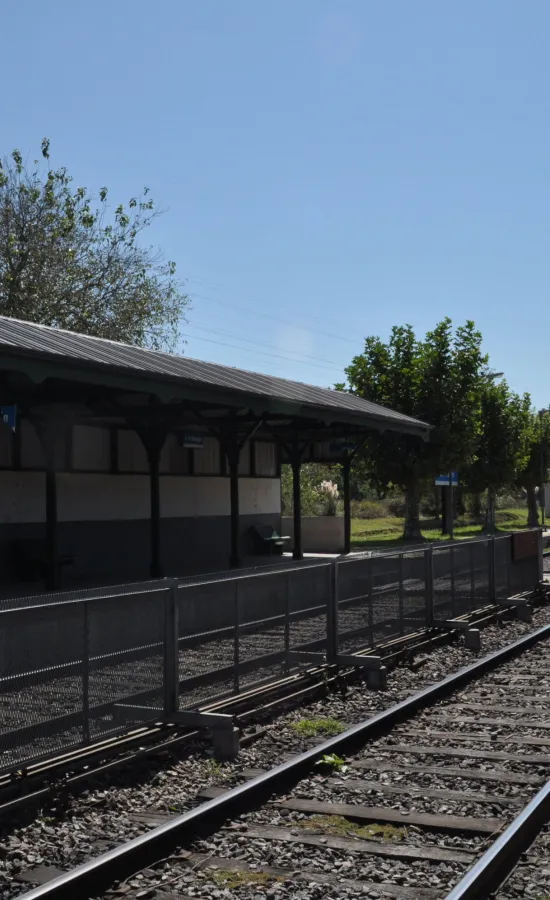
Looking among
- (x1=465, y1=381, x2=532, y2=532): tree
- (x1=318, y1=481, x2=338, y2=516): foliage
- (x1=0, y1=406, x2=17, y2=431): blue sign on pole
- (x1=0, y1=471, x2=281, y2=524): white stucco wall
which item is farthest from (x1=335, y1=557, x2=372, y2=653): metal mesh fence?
(x1=465, y1=381, x2=532, y2=532): tree

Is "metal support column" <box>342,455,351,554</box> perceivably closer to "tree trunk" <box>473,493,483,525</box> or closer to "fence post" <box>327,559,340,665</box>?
"fence post" <box>327,559,340,665</box>

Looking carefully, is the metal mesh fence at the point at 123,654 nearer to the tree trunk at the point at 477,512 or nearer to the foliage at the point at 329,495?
the foliage at the point at 329,495

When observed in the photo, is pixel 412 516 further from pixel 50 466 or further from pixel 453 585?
pixel 50 466

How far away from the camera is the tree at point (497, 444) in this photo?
4506 centimetres

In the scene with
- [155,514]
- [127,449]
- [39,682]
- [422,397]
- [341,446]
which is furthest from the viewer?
[422,397]

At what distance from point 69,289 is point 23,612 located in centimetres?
3002

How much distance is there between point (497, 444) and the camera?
4578 centimetres

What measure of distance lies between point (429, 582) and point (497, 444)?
33339mm

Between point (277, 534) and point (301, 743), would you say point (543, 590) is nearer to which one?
point (277, 534)

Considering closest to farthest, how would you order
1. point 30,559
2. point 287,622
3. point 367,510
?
1. point 287,622
2. point 30,559
3. point 367,510

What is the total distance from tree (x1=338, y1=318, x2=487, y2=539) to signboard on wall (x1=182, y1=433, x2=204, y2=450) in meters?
14.5

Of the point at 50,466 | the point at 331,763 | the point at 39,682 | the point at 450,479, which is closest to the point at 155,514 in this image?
the point at 50,466

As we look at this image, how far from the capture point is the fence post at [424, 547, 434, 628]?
13312 millimetres

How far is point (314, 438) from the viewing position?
23.9m
